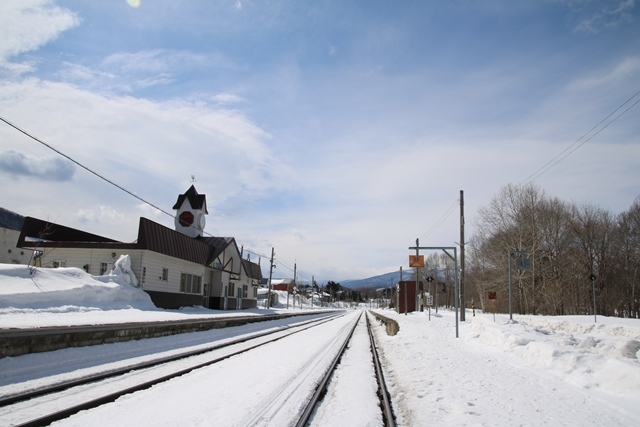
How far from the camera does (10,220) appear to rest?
4728 cm

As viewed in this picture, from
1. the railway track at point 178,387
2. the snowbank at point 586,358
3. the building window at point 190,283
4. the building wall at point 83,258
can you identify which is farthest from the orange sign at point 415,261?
the building wall at point 83,258

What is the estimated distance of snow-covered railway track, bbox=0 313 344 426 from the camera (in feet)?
19.6

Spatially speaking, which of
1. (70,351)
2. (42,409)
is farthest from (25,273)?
(42,409)

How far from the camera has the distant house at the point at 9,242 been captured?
44.4m

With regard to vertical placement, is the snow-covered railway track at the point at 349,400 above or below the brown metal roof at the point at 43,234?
below

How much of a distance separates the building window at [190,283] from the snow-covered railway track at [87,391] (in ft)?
76.7

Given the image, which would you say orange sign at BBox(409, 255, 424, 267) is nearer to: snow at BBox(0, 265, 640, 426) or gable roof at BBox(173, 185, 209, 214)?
snow at BBox(0, 265, 640, 426)

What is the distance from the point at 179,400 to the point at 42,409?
1912 millimetres

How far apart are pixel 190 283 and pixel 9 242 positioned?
24.1 metres

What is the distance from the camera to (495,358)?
44.4 ft

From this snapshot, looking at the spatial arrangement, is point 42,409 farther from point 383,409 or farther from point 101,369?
point 383,409

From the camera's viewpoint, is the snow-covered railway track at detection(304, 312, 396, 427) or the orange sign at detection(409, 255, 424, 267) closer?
the snow-covered railway track at detection(304, 312, 396, 427)

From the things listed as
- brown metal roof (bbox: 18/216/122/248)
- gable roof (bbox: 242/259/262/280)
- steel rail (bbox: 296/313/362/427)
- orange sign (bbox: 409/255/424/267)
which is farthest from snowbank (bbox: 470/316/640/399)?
gable roof (bbox: 242/259/262/280)

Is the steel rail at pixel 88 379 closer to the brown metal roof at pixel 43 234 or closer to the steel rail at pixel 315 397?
the steel rail at pixel 315 397
